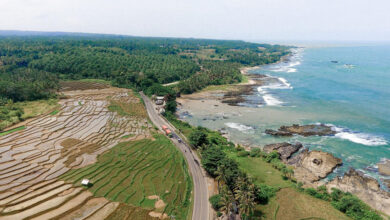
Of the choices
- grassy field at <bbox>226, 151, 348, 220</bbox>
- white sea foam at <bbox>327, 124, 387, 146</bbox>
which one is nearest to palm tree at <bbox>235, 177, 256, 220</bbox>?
grassy field at <bbox>226, 151, 348, 220</bbox>

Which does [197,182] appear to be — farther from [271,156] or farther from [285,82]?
[285,82]

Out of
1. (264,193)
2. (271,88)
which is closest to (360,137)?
(264,193)

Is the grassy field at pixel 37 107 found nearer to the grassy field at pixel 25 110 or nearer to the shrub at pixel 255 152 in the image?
the grassy field at pixel 25 110

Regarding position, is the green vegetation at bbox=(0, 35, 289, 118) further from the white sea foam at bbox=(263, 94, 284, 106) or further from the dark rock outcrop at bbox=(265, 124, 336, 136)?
the dark rock outcrop at bbox=(265, 124, 336, 136)

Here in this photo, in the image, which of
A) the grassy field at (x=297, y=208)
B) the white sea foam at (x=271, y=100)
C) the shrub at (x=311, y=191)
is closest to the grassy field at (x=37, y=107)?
the grassy field at (x=297, y=208)

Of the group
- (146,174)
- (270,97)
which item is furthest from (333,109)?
(146,174)

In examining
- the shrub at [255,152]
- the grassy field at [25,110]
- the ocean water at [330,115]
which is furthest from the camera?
the grassy field at [25,110]
